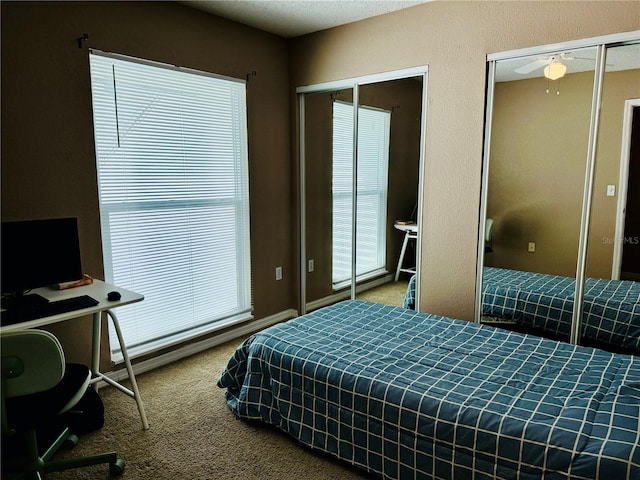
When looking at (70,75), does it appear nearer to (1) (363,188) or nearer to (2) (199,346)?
(2) (199,346)

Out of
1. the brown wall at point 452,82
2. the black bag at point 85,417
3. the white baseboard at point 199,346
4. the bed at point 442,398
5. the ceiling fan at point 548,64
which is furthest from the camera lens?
the white baseboard at point 199,346

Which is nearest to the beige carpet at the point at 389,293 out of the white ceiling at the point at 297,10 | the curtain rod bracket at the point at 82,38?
→ the white ceiling at the point at 297,10

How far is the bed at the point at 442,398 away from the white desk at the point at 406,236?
0.74 meters

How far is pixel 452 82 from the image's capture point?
2.94 meters

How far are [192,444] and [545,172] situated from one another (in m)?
2.60

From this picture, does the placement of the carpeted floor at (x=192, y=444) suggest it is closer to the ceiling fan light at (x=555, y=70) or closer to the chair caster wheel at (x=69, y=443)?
the chair caster wheel at (x=69, y=443)

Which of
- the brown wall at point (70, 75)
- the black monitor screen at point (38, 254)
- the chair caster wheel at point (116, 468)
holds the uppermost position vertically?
the brown wall at point (70, 75)

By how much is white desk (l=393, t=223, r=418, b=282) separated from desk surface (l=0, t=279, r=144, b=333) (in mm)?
1952

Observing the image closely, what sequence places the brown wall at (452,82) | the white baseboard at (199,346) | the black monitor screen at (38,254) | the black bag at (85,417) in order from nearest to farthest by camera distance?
the black monitor screen at (38,254)
the black bag at (85,417)
the brown wall at (452,82)
the white baseboard at (199,346)

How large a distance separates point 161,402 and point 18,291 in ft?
3.35

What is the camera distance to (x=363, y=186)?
3.62 metres

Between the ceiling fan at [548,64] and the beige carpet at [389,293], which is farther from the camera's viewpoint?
the beige carpet at [389,293]

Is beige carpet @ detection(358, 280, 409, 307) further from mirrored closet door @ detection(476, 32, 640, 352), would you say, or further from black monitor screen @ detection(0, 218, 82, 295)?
black monitor screen @ detection(0, 218, 82, 295)

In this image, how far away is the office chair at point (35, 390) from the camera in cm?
163
